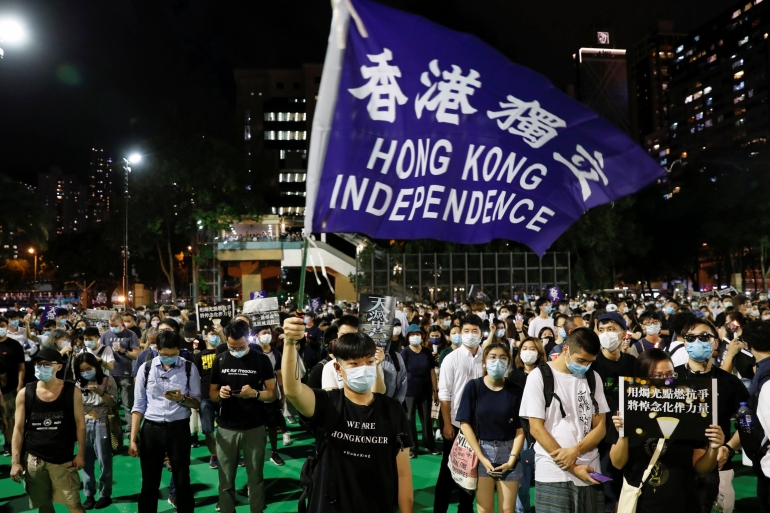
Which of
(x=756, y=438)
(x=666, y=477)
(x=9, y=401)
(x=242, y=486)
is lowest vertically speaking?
(x=242, y=486)


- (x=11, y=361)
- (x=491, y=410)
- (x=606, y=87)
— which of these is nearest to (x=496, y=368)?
(x=491, y=410)

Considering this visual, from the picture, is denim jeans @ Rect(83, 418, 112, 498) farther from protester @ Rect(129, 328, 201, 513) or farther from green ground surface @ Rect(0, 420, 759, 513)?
protester @ Rect(129, 328, 201, 513)

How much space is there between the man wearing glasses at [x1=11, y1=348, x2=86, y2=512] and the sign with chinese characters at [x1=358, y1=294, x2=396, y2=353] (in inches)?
110

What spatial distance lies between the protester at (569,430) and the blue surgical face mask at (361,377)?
1359mm

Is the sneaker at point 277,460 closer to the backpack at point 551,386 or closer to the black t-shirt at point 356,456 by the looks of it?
the backpack at point 551,386

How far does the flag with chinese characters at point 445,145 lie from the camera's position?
13.0ft

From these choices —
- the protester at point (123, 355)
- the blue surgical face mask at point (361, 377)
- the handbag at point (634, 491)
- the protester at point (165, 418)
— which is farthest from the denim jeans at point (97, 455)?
the handbag at point (634, 491)

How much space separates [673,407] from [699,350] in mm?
1452

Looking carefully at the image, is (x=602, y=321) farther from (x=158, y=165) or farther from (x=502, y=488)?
(x=158, y=165)

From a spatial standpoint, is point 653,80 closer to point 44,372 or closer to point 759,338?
point 759,338

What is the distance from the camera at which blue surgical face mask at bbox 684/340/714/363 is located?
497cm

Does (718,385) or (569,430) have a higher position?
(718,385)

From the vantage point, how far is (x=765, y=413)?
4.05m

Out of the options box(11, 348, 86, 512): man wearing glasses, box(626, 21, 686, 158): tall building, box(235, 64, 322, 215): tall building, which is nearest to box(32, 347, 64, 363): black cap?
box(11, 348, 86, 512): man wearing glasses
